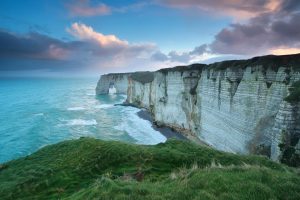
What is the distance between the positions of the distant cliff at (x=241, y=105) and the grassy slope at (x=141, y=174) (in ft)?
18.5

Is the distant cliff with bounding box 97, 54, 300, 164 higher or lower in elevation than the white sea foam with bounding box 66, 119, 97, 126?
higher

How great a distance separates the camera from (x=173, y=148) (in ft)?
66.8

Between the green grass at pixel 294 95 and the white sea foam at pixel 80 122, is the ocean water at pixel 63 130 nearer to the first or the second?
the white sea foam at pixel 80 122

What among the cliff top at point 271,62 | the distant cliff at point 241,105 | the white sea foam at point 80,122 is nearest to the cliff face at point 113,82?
the white sea foam at point 80,122

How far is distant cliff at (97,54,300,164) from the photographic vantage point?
2131 centimetres

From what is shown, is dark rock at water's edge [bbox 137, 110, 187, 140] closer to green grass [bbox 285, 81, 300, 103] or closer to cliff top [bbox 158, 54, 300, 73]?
cliff top [bbox 158, 54, 300, 73]

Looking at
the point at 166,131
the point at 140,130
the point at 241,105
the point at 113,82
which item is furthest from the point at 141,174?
the point at 113,82

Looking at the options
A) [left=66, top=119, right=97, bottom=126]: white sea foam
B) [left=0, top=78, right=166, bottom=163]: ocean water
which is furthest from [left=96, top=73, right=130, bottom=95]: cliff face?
[left=66, top=119, right=97, bottom=126]: white sea foam

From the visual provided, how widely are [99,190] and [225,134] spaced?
2490 cm

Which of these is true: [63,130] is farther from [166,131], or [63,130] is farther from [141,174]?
[141,174]

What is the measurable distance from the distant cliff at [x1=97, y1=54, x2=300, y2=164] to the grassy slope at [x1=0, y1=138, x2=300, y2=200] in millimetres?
5654

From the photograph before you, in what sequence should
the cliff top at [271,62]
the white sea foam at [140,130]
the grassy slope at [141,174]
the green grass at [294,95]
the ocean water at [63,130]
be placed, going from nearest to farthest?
the grassy slope at [141,174] < the green grass at [294,95] < the cliff top at [271,62] < the ocean water at [63,130] < the white sea foam at [140,130]

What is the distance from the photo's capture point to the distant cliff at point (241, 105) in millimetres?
21312

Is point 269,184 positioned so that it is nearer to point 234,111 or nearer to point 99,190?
point 99,190
